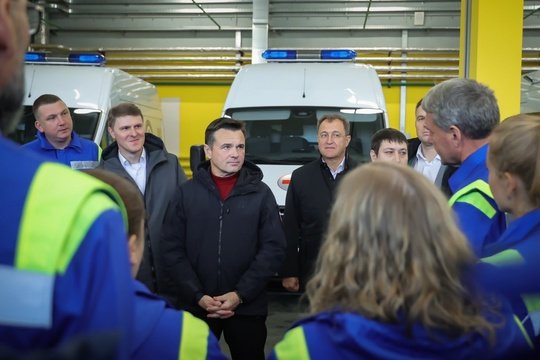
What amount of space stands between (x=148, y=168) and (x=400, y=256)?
3.12 metres

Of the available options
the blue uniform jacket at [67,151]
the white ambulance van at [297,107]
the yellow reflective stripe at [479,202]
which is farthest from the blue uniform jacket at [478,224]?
the white ambulance van at [297,107]

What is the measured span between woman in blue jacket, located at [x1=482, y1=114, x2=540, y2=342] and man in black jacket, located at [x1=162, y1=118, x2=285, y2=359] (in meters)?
1.88

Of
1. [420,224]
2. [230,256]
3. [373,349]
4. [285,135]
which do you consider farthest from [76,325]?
[285,135]

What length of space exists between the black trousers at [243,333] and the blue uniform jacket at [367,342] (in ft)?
7.42

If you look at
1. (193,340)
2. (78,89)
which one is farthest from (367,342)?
(78,89)

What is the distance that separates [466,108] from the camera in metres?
2.74

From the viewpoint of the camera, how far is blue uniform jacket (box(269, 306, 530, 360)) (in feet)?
4.72

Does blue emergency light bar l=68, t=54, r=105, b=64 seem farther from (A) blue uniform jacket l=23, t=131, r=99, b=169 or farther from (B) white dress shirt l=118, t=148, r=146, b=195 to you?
(B) white dress shirt l=118, t=148, r=146, b=195

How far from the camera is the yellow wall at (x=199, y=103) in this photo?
12.5 m

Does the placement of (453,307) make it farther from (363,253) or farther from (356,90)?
(356,90)

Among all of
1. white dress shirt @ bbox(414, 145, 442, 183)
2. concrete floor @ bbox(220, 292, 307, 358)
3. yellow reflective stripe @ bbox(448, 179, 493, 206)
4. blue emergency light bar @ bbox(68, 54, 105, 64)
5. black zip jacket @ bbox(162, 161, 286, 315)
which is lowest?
concrete floor @ bbox(220, 292, 307, 358)

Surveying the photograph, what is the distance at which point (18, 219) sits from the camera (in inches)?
37.8

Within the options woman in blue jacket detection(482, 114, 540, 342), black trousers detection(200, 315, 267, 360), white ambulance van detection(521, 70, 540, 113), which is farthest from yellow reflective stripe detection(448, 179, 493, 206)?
white ambulance van detection(521, 70, 540, 113)

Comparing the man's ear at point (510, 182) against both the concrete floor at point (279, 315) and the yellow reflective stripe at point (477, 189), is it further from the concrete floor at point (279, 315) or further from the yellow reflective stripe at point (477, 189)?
the concrete floor at point (279, 315)
